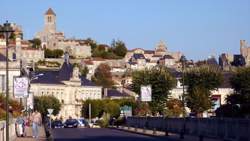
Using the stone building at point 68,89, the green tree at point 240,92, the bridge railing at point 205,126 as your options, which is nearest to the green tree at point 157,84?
the green tree at point 240,92

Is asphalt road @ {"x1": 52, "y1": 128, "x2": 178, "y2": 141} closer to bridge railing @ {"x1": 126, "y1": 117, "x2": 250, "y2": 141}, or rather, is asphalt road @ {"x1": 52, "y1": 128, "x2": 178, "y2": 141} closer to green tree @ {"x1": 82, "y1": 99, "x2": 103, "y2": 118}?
bridge railing @ {"x1": 126, "y1": 117, "x2": 250, "y2": 141}

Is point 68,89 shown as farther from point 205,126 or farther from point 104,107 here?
point 205,126

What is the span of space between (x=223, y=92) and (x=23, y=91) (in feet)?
410

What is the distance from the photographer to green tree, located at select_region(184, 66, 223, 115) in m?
105

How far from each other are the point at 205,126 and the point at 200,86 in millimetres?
64074

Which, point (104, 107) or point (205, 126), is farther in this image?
point (104, 107)

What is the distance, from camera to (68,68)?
618 ft

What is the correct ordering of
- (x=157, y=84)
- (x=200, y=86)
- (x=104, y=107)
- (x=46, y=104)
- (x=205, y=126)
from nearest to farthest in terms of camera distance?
(x=205, y=126) < (x=157, y=84) < (x=200, y=86) < (x=46, y=104) < (x=104, y=107)

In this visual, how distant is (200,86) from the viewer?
366 feet

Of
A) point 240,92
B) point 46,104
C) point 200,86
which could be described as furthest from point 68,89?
point 240,92

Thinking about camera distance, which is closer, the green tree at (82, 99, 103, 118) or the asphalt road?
the asphalt road

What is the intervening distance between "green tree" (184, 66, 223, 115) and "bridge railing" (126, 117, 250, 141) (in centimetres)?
3189

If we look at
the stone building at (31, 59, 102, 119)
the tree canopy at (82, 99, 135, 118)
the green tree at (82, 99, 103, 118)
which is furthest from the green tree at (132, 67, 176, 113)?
the stone building at (31, 59, 102, 119)

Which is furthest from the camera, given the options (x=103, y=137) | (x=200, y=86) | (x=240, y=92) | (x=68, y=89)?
(x=68, y=89)
